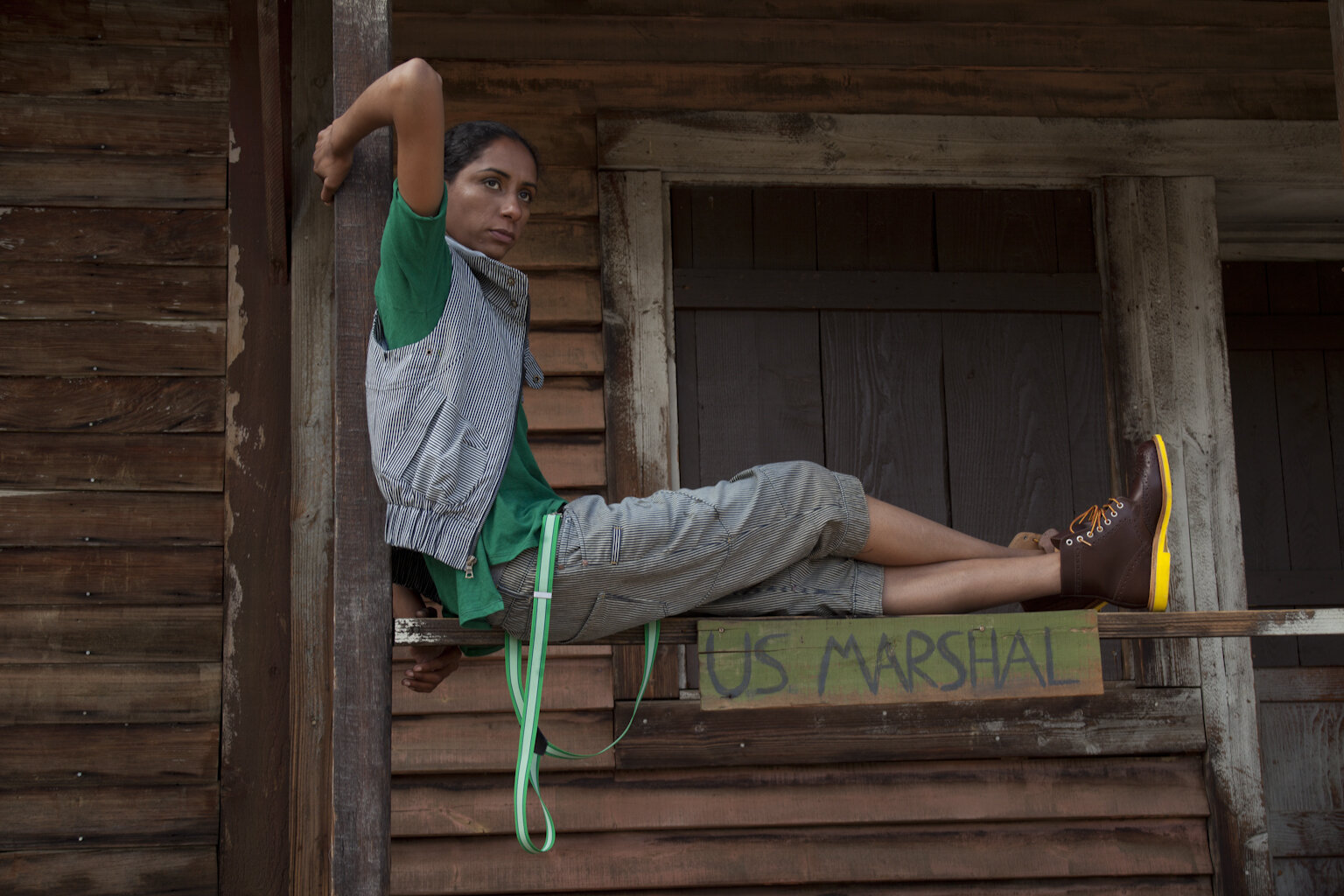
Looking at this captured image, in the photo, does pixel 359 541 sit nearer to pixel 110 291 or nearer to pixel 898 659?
pixel 898 659

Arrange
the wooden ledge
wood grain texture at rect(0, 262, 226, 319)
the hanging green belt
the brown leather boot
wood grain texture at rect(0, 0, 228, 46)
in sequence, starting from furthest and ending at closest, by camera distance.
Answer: wood grain texture at rect(0, 0, 228, 46), wood grain texture at rect(0, 262, 226, 319), the brown leather boot, the wooden ledge, the hanging green belt

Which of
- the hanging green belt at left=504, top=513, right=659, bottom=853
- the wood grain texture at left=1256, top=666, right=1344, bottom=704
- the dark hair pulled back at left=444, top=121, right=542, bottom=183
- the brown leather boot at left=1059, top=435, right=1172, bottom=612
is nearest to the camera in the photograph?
the hanging green belt at left=504, top=513, right=659, bottom=853

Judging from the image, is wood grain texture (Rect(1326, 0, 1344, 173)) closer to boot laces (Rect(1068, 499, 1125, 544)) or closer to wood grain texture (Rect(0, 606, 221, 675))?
boot laces (Rect(1068, 499, 1125, 544))

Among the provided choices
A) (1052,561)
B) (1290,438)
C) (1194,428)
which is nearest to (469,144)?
(1052,561)

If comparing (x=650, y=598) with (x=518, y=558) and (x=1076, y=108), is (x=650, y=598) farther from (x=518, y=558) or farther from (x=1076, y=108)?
(x=1076, y=108)

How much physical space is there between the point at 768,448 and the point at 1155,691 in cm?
134

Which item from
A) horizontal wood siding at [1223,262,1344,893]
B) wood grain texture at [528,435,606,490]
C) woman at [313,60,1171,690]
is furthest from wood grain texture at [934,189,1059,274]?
woman at [313,60,1171,690]

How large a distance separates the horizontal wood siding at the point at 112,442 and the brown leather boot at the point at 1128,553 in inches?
94.8

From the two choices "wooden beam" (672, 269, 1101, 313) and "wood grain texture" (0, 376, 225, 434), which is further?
"wooden beam" (672, 269, 1101, 313)

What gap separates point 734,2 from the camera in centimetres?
410

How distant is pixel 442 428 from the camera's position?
2199 mm

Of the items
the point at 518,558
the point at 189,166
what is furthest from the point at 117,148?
the point at 518,558

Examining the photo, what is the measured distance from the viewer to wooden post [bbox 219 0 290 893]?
361 centimetres

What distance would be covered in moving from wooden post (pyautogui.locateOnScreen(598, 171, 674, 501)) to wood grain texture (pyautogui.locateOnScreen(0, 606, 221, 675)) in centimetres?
122
